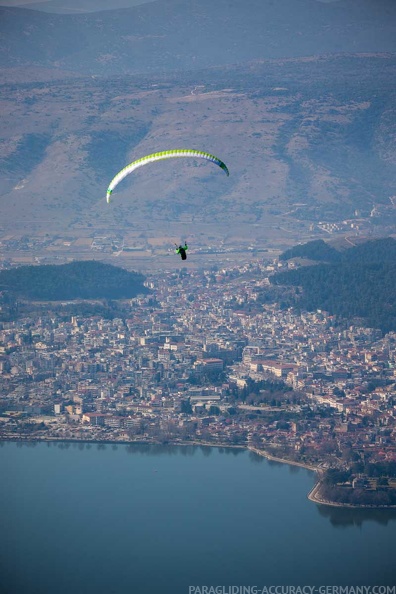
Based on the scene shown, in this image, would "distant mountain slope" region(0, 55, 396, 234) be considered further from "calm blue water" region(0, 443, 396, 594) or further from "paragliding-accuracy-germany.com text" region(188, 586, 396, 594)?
"paragliding-accuracy-germany.com text" region(188, 586, 396, 594)

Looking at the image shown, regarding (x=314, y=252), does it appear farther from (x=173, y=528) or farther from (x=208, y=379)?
(x=173, y=528)

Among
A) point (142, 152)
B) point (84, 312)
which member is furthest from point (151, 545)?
point (142, 152)

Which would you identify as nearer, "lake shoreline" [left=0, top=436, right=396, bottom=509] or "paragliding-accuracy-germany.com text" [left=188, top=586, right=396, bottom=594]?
"paragliding-accuracy-germany.com text" [left=188, top=586, right=396, bottom=594]

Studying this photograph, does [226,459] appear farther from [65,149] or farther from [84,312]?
[65,149]

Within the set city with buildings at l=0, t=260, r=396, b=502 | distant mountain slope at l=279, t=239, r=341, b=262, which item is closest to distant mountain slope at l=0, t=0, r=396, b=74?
distant mountain slope at l=279, t=239, r=341, b=262

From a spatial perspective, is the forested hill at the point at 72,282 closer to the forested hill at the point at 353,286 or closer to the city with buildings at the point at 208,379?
the city with buildings at the point at 208,379

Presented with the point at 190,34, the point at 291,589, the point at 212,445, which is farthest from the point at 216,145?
the point at 291,589

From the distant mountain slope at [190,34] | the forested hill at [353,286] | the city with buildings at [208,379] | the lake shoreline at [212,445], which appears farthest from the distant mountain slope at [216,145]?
the lake shoreline at [212,445]
